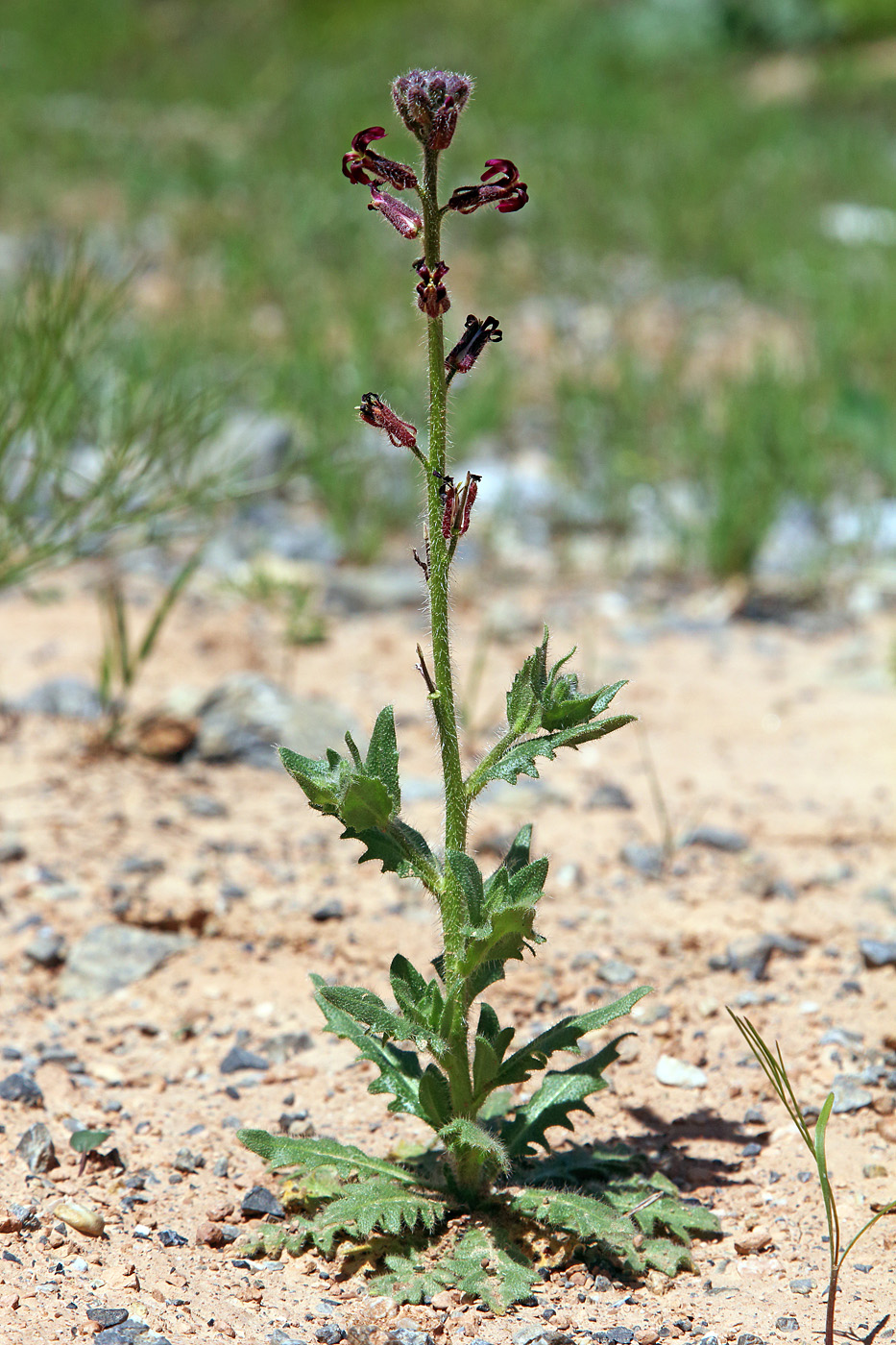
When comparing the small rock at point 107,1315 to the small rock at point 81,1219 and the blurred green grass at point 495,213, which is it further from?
the blurred green grass at point 495,213

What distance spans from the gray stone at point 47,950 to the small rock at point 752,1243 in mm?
1411

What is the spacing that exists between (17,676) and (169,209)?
6401 mm

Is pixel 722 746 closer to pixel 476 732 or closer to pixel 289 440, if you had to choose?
pixel 476 732

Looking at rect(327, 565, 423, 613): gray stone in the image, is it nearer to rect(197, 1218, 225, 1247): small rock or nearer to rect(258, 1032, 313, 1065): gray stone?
rect(258, 1032, 313, 1065): gray stone

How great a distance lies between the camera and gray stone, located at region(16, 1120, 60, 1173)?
202cm

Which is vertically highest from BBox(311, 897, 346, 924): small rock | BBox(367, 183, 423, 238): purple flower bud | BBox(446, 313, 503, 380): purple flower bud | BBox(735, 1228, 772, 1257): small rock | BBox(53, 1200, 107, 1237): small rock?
BBox(367, 183, 423, 238): purple flower bud

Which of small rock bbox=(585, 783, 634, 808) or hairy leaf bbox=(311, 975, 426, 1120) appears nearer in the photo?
hairy leaf bbox=(311, 975, 426, 1120)

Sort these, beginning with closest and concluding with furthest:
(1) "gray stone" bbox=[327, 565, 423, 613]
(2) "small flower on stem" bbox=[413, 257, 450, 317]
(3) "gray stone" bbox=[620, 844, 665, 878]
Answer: (2) "small flower on stem" bbox=[413, 257, 450, 317]
(3) "gray stone" bbox=[620, 844, 665, 878]
(1) "gray stone" bbox=[327, 565, 423, 613]

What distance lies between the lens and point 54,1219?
189 centimetres

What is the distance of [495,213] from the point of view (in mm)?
8867

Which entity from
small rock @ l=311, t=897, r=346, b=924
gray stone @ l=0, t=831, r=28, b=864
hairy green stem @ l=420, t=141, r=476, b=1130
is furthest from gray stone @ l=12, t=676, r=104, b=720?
hairy green stem @ l=420, t=141, r=476, b=1130

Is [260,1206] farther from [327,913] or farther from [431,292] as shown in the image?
[431,292]

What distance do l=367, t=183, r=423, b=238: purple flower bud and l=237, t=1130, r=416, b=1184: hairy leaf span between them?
1.27 m

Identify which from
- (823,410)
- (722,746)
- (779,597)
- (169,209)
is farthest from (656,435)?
(169,209)
